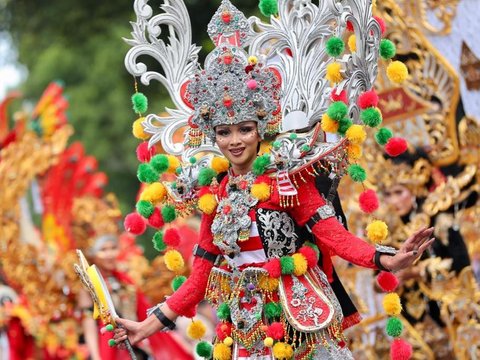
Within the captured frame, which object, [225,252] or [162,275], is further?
[162,275]

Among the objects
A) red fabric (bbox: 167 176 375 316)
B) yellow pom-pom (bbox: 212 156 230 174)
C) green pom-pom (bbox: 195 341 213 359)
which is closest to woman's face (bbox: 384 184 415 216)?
red fabric (bbox: 167 176 375 316)

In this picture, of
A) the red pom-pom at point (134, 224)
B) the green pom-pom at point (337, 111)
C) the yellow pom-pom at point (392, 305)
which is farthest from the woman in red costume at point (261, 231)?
the red pom-pom at point (134, 224)

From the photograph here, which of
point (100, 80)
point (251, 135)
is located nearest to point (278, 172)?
point (251, 135)

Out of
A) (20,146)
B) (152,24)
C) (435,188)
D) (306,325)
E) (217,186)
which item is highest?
(152,24)

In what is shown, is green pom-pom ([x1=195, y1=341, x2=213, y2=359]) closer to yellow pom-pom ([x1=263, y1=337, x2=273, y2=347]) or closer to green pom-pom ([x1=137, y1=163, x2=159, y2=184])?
yellow pom-pom ([x1=263, y1=337, x2=273, y2=347])

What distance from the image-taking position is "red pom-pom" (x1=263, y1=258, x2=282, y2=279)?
543 centimetres

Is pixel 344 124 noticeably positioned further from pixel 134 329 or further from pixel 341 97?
pixel 134 329

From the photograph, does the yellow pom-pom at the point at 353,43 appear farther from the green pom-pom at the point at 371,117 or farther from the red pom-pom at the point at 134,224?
the red pom-pom at the point at 134,224

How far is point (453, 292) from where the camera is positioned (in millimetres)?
8000

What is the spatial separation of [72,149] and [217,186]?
6.61 m

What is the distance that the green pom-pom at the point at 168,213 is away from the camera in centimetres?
585

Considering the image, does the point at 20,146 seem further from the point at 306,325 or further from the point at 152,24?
the point at 306,325

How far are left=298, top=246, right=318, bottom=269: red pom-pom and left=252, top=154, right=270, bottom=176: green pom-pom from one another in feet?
1.19

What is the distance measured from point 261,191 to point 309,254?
331 mm
